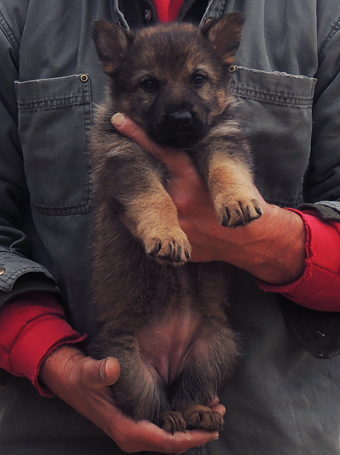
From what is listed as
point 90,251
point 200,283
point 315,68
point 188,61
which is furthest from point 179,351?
point 315,68

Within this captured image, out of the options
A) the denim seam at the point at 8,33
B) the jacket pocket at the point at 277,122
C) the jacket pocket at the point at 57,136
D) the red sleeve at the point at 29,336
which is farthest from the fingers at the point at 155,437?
the denim seam at the point at 8,33

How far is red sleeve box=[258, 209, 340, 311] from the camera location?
2123 millimetres

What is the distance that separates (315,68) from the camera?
2.46m

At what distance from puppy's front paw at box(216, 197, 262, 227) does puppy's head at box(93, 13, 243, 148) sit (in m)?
0.45

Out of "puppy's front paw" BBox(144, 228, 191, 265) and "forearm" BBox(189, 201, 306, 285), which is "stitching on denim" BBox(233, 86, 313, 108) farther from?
"puppy's front paw" BBox(144, 228, 191, 265)

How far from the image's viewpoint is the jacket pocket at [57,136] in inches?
96.0

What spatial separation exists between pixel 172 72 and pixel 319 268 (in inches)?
45.8

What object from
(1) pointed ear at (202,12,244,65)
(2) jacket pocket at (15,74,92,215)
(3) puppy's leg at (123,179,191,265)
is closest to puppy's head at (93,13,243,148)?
(1) pointed ear at (202,12,244,65)

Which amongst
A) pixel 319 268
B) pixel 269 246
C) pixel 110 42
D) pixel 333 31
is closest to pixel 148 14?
pixel 110 42

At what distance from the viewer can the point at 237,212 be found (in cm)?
194

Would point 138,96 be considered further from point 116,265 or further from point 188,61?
point 116,265

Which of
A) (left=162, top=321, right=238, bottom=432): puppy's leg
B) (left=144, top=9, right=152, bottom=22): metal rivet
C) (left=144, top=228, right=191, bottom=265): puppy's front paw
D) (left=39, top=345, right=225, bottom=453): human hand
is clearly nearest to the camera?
(left=144, top=228, right=191, bottom=265): puppy's front paw

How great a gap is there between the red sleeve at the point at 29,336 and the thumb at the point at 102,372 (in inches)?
10.8

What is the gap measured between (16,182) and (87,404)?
4.04 ft
